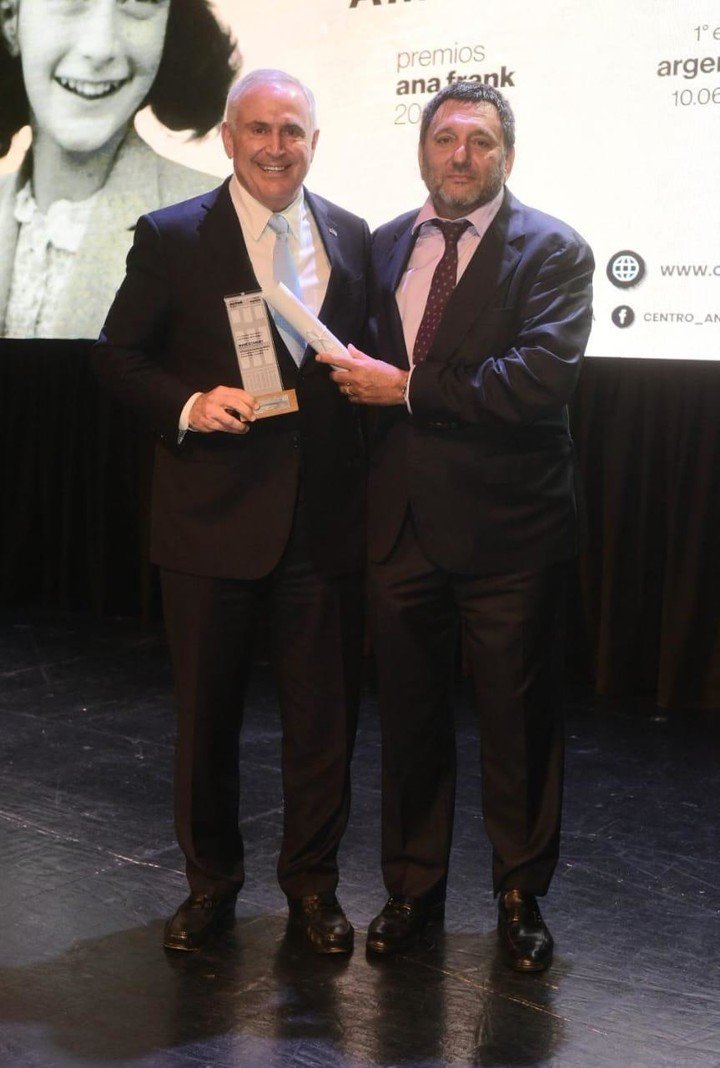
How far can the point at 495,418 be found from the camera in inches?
86.1

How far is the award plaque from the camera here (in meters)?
2.18

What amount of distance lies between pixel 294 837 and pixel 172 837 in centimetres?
58

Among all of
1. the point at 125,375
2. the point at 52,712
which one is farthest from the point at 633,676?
the point at 125,375

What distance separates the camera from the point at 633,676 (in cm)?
415

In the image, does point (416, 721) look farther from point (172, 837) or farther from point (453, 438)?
point (172, 837)

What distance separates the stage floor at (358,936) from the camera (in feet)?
6.52

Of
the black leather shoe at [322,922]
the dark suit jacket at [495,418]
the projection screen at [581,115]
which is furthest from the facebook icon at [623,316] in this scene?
Result: the black leather shoe at [322,922]

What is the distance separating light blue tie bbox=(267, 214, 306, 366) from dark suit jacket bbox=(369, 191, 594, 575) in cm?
18

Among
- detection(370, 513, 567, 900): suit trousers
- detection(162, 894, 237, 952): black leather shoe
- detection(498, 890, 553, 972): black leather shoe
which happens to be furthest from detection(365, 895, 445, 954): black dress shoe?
detection(162, 894, 237, 952): black leather shoe

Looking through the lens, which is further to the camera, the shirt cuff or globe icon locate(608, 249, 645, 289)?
globe icon locate(608, 249, 645, 289)

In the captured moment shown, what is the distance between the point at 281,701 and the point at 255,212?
2.84 feet

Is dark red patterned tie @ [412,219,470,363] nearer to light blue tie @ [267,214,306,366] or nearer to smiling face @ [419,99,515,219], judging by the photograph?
smiling face @ [419,99,515,219]

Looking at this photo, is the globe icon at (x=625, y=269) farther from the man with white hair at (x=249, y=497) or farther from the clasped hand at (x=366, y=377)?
the clasped hand at (x=366, y=377)

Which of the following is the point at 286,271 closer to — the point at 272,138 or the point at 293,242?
the point at 293,242
